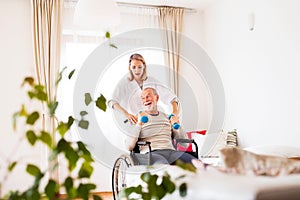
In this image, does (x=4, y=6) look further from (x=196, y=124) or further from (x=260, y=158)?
(x=260, y=158)

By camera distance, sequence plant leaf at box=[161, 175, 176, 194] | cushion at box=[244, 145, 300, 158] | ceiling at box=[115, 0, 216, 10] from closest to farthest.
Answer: plant leaf at box=[161, 175, 176, 194]
cushion at box=[244, 145, 300, 158]
ceiling at box=[115, 0, 216, 10]

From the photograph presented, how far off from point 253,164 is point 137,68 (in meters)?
2.32

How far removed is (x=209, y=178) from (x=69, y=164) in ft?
1.31

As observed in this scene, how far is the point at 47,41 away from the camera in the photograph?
437cm

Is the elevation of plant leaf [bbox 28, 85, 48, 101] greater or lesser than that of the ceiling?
lesser

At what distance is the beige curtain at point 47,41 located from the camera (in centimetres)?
432

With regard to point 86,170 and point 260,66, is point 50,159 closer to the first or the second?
point 86,170

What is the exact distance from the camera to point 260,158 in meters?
1.04

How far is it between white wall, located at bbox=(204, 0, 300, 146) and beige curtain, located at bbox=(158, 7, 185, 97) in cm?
45

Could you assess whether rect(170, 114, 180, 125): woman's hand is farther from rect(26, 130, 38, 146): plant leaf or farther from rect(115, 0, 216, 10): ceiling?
rect(26, 130, 38, 146): plant leaf

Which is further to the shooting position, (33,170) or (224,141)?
(224,141)

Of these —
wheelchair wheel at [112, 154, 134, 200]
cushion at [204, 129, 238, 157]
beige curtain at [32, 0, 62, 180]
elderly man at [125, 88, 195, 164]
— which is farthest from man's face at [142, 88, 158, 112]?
beige curtain at [32, 0, 62, 180]

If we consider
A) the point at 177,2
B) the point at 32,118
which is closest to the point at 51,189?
the point at 32,118

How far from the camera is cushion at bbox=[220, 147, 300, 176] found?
101 centimetres
